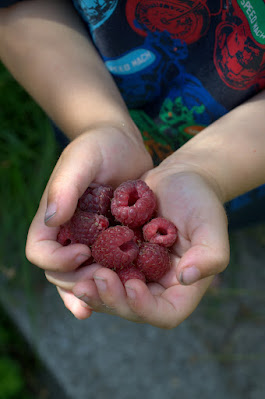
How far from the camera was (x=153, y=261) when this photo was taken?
96 cm

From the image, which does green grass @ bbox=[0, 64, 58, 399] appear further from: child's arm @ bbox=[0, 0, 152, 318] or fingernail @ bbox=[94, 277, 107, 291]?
fingernail @ bbox=[94, 277, 107, 291]

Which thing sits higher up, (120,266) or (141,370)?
(120,266)

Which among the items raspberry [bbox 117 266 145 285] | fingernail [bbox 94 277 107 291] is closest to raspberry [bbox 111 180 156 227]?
raspberry [bbox 117 266 145 285]

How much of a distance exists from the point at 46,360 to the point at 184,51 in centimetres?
127

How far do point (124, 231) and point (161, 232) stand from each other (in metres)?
0.10

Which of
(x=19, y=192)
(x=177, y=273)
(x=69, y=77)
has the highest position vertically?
(x=69, y=77)

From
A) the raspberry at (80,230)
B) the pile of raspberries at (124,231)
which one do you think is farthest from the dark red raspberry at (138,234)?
the raspberry at (80,230)

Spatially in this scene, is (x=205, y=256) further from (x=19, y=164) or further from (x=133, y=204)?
(x=19, y=164)

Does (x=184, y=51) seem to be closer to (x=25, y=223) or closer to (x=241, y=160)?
(x=241, y=160)

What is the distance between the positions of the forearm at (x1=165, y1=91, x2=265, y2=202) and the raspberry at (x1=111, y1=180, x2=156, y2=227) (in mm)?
128

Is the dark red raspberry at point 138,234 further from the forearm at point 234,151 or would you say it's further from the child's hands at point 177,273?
the forearm at point 234,151

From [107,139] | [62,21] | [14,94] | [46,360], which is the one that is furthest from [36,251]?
[14,94]

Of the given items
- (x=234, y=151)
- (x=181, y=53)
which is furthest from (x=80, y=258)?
(x=181, y=53)

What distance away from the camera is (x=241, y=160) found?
1.12 metres
